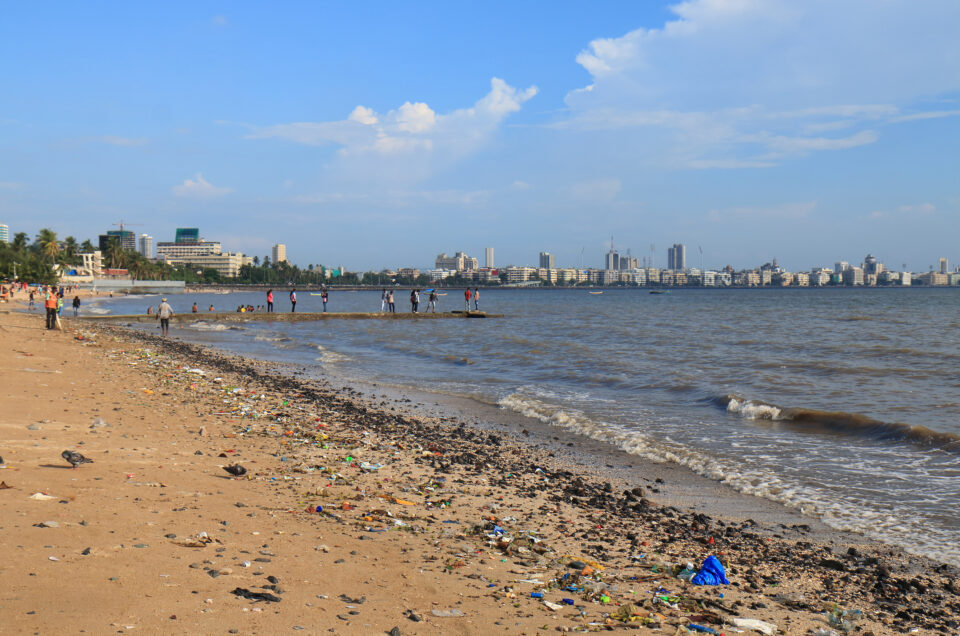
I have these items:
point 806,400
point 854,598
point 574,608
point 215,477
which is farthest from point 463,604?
point 806,400

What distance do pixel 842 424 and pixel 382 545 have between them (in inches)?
462

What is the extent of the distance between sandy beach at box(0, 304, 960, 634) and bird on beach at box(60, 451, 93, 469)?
8 centimetres

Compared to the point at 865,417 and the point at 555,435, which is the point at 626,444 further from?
the point at 865,417

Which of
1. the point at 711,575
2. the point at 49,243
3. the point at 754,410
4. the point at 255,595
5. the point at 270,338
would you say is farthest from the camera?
the point at 49,243

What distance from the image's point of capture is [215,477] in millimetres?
7680

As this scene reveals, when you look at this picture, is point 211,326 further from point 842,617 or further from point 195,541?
point 842,617

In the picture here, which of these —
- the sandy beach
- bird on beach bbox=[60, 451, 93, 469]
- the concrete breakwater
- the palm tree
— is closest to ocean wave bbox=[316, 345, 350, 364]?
the sandy beach

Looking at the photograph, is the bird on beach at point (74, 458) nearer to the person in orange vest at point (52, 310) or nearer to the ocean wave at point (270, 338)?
the person in orange vest at point (52, 310)

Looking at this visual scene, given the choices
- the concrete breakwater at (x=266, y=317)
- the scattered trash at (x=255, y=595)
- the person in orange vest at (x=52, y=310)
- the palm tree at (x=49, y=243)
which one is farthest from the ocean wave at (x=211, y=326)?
the palm tree at (x=49, y=243)

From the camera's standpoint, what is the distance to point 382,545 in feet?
19.3

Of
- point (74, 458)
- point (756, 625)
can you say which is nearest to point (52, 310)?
point (74, 458)

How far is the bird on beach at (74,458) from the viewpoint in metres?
7.30

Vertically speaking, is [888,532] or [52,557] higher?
[52,557]

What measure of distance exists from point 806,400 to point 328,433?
1229 cm
